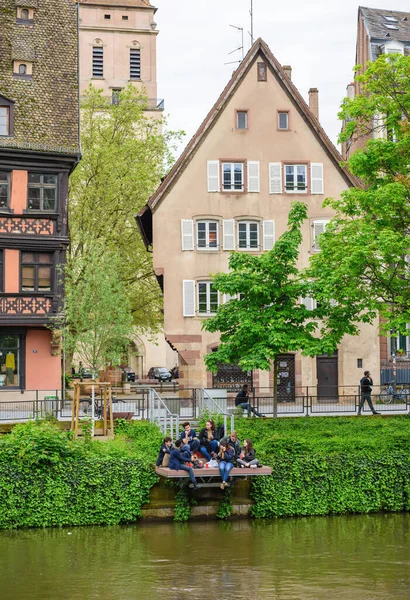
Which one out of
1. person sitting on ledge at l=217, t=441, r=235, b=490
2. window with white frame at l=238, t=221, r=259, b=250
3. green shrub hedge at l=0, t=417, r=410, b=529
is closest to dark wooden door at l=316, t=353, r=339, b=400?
window with white frame at l=238, t=221, r=259, b=250

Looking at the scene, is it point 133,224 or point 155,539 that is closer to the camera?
point 155,539

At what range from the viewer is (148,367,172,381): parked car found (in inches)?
2929

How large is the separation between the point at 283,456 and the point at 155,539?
4.54m

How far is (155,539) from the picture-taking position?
74.5 feet

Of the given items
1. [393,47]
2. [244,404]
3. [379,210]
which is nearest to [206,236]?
[244,404]

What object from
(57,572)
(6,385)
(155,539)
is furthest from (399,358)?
(57,572)

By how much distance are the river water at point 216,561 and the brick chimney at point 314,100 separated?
104 ft

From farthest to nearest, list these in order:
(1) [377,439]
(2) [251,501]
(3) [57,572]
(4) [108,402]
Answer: (4) [108,402], (1) [377,439], (2) [251,501], (3) [57,572]

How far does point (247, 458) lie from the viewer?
25234mm

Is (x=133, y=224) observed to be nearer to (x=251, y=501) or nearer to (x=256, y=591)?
(x=251, y=501)

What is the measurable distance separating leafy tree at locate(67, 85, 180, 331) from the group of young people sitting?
2363 centimetres

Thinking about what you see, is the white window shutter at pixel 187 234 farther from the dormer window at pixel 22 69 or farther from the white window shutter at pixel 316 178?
the dormer window at pixel 22 69

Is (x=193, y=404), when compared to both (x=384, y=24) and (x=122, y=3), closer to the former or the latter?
(x=384, y=24)

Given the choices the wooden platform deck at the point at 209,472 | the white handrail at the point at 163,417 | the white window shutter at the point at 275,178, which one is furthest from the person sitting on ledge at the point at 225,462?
the white window shutter at the point at 275,178
